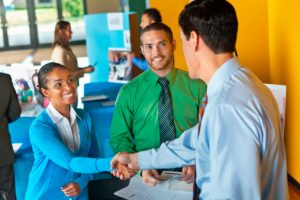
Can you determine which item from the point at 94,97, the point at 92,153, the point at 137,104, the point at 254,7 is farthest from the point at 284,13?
the point at 92,153

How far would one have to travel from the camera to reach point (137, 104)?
2.58 metres

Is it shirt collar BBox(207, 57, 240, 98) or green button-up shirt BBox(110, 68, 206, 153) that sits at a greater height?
shirt collar BBox(207, 57, 240, 98)

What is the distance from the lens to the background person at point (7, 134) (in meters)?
3.66

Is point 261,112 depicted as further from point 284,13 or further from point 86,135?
point 284,13

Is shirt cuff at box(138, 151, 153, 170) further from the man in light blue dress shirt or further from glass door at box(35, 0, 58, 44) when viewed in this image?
glass door at box(35, 0, 58, 44)

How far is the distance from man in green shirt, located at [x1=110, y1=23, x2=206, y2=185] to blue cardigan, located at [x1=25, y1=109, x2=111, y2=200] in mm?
334

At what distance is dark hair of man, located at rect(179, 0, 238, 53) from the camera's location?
1508 mm

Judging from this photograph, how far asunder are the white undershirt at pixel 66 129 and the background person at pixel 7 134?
1.49m

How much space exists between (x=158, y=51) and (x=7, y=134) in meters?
1.58

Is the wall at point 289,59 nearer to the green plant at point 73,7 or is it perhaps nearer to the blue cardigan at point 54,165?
the blue cardigan at point 54,165

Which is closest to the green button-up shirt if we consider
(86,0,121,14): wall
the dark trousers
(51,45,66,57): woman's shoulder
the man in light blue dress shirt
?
the man in light blue dress shirt

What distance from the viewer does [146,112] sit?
2.57m

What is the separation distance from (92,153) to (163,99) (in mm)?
496

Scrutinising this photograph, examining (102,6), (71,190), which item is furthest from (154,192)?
(102,6)
